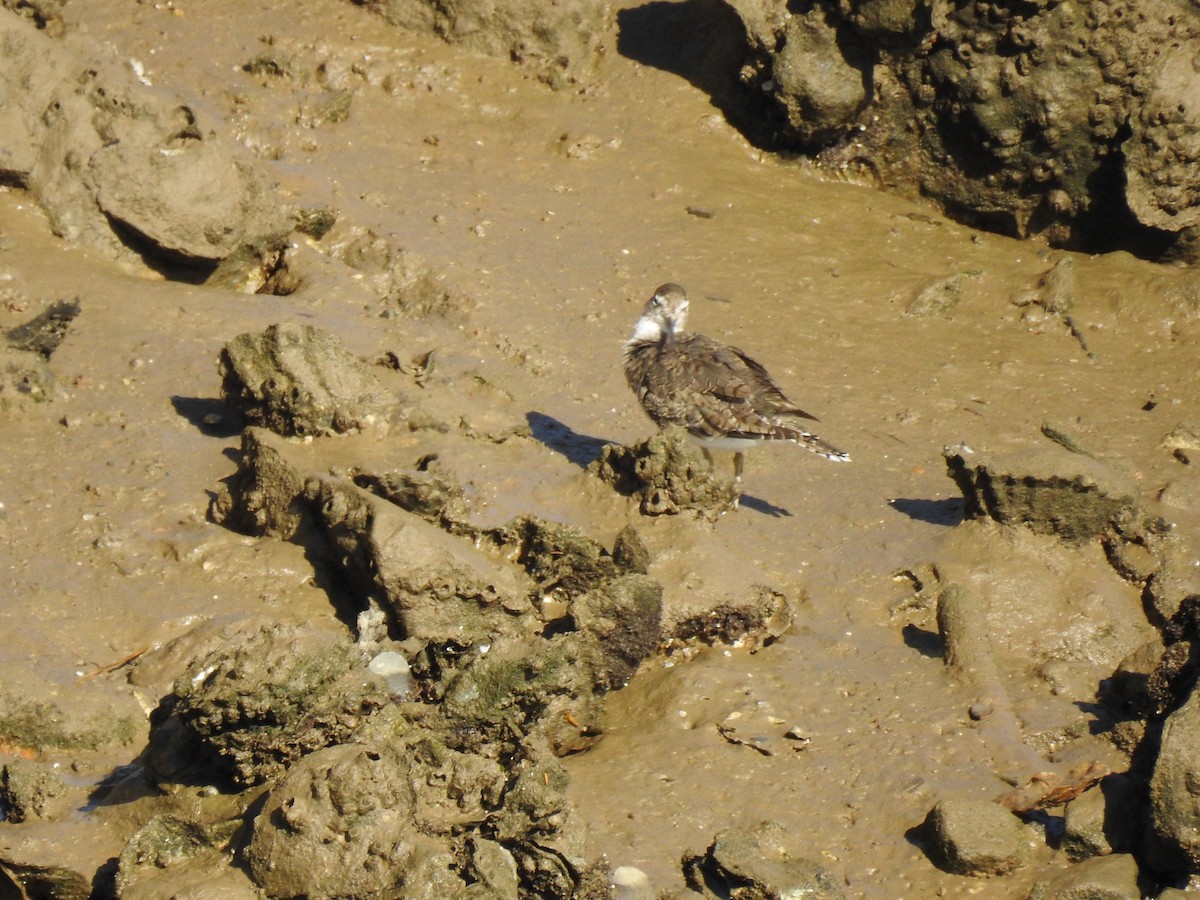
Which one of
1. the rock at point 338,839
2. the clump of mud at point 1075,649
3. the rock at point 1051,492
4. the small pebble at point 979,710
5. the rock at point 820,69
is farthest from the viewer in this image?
the rock at point 820,69

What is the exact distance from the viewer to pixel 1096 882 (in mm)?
5438

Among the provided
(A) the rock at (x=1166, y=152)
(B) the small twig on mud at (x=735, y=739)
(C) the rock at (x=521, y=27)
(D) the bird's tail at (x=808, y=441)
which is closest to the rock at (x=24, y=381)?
(D) the bird's tail at (x=808, y=441)

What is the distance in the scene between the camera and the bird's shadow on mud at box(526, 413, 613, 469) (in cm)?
823

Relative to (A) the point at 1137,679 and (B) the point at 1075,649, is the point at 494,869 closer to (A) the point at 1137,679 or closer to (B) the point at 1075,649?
(A) the point at 1137,679

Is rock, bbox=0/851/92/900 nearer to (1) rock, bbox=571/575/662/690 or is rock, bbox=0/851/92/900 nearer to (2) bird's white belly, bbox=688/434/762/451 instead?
(1) rock, bbox=571/575/662/690

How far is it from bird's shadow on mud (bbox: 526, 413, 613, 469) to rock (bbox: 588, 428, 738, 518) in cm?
48

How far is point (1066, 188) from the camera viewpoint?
36.3 feet

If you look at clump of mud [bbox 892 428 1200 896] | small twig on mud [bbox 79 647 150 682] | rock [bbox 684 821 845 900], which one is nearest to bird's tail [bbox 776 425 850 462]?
clump of mud [bbox 892 428 1200 896]

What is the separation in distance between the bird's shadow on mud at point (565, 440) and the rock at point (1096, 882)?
3438mm

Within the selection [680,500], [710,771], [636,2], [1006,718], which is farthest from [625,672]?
[636,2]

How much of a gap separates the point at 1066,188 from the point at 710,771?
6.74 m

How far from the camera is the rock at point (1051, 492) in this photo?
759 centimetres

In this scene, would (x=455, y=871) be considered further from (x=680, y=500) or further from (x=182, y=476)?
(x=182, y=476)

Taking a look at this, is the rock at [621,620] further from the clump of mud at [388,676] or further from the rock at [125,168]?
the rock at [125,168]
